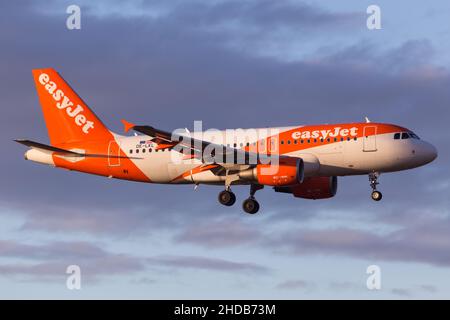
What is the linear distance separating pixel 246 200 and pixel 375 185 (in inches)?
344

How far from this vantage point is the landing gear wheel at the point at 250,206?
202 ft

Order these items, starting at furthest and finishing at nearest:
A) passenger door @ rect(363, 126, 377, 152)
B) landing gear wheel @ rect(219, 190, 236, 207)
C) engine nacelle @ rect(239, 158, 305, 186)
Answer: landing gear wheel @ rect(219, 190, 236, 207), passenger door @ rect(363, 126, 377, 152), engine nacelle @ rect(239, 158, 305, 186)

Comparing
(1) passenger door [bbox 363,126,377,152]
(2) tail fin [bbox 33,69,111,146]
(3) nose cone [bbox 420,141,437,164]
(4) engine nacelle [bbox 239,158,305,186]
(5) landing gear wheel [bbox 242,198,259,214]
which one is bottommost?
(5) landing gear wheel [bbox 242,198,259,214]

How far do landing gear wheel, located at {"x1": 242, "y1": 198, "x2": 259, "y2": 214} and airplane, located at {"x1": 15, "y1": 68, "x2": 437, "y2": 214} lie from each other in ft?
0.22

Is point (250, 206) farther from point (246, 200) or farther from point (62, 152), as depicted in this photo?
point (62, 152)

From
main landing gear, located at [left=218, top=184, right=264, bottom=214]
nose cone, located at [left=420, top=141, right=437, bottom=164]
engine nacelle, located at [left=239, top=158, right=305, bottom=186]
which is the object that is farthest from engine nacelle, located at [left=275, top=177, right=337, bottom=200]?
nose cone, located at [left=420, top=141, right=437, bottom=164]

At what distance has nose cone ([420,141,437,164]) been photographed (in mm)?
58094

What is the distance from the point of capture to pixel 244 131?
60.9m

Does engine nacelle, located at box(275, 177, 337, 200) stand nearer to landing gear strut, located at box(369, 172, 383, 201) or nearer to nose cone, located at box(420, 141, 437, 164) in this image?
landing gear strut, located at box(369, 172, 383, 201)

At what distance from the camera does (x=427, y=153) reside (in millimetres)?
58156

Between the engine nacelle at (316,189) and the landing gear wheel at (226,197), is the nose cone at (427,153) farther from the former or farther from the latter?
the landing gear wheel at (226,197)

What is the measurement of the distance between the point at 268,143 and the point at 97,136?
13.6 metres

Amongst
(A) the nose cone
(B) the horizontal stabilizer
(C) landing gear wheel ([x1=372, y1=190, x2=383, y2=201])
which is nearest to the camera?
(A) the nose cone

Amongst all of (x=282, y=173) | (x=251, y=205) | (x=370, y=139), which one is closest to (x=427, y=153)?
(x=370, y=139)
